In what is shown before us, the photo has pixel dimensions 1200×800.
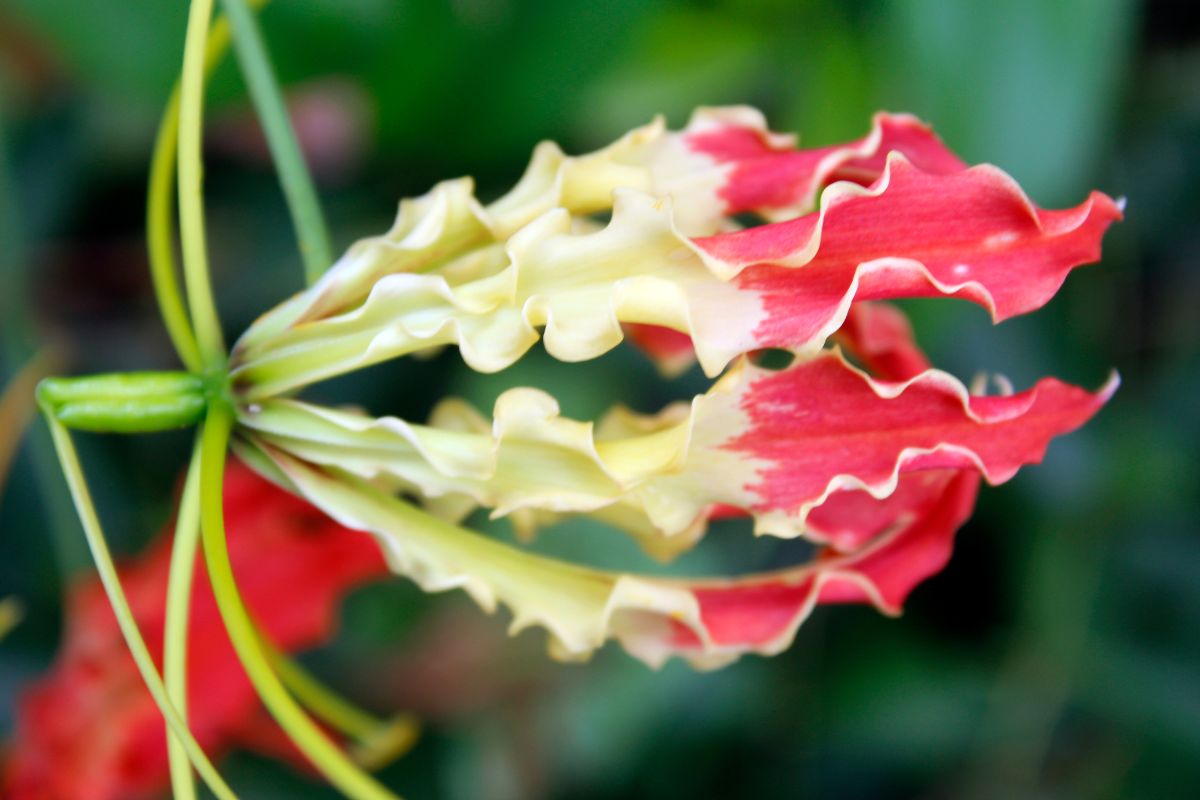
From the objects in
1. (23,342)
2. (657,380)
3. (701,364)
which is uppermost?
(701,364)

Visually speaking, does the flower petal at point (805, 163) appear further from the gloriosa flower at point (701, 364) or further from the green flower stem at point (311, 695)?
the green flower stem at point (311, 695)

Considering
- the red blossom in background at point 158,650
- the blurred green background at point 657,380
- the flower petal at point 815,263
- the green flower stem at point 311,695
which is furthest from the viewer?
the blurred green background at point 657,380

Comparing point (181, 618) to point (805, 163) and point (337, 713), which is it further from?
point (805, 163)

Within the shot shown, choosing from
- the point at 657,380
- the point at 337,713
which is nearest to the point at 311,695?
the point at 337,713

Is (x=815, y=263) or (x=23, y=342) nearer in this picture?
(x=815, y=263)

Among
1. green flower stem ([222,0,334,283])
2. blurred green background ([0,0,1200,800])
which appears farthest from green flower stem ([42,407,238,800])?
blurred green background ([0,0,1200,800])

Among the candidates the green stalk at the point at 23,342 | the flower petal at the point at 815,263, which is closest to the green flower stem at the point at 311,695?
the flower petal at the point at 815,263

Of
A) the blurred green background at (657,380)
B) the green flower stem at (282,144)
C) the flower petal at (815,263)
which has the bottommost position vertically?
the blurred green background at (657,380)
